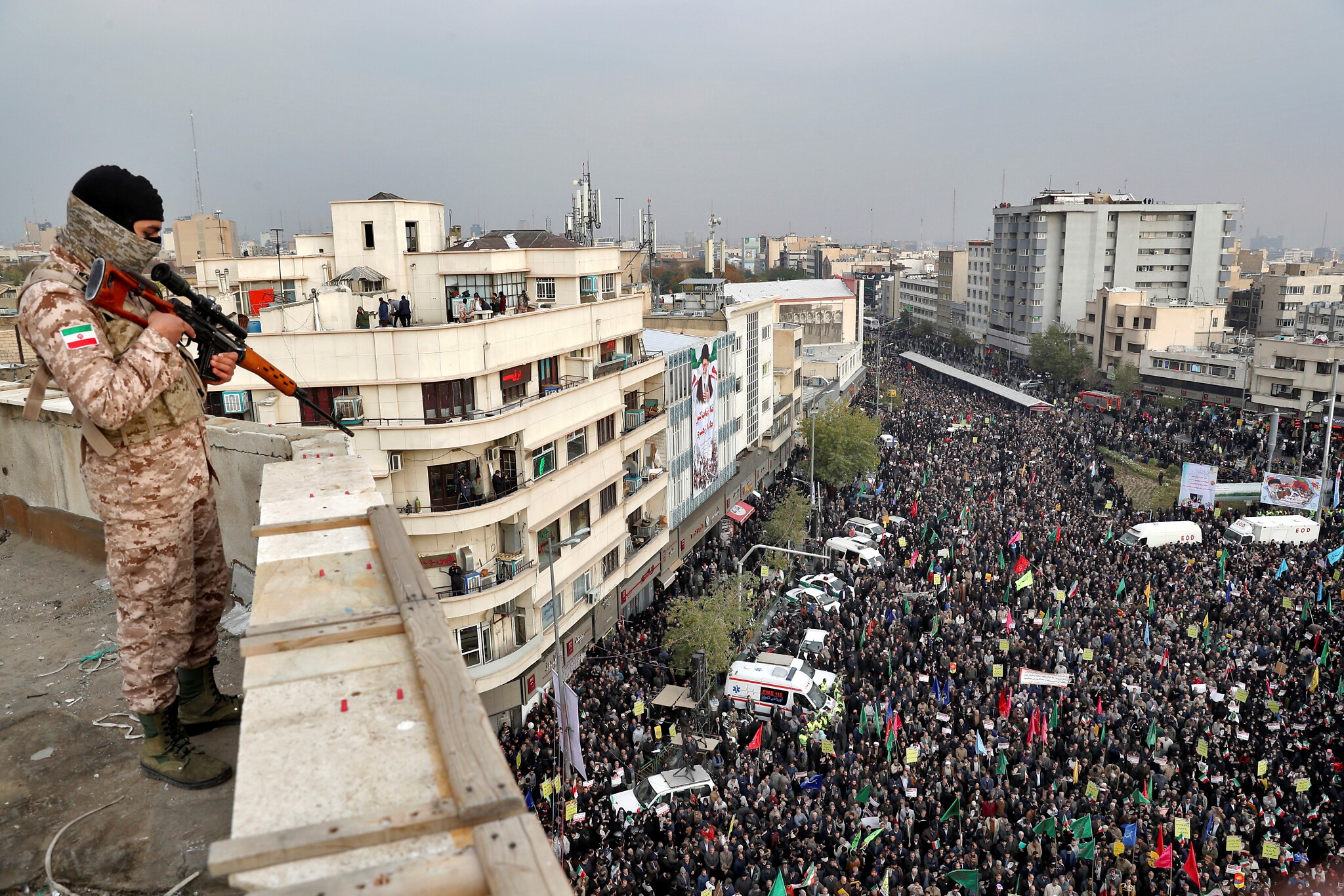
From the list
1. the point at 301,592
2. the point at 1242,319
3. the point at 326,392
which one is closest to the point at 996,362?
the point at 1242,319

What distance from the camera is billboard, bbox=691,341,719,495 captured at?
32.8 meters

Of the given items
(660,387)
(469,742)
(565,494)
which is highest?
A: (469,742)

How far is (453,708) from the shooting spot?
10.6ft

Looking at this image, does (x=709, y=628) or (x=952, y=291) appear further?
(x=952, y=291)

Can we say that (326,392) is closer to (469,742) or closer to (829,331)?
(469,742)

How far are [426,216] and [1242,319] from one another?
81650mm

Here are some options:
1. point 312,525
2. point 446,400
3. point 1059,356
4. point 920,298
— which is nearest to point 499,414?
point 446,400

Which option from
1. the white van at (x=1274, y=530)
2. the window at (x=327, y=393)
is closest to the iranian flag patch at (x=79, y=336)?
the window at (x=327, y=393)

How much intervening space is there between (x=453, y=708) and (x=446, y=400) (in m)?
17.5

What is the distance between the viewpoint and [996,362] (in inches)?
3270

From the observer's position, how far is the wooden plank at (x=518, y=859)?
2.47 meters

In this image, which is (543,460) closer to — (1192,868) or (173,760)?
(1192,868)

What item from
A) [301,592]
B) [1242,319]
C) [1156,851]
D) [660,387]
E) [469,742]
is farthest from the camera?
[1242,319]

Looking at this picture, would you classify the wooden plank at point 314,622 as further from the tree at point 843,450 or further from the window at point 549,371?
the tree at point 843,450
